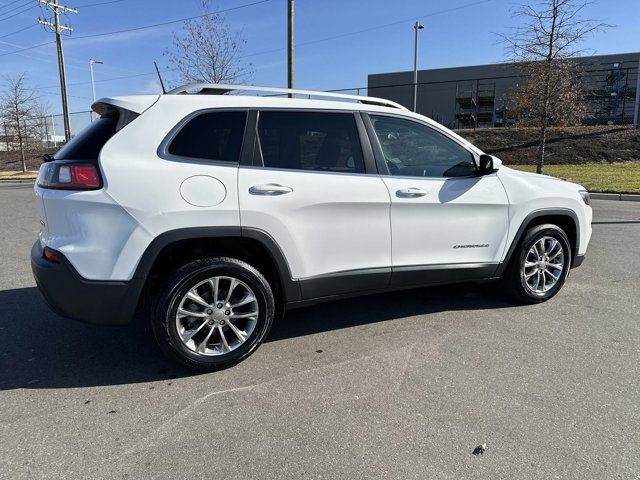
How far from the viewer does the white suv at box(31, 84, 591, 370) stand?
3055mm

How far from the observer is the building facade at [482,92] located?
3033 cm

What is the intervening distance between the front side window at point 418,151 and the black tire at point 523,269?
0.89 metres

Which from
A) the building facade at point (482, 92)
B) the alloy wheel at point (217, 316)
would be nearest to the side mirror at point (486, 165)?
the alloy wheel at point (217, 316)

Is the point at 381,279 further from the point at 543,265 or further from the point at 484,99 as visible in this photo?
the point at 484,99

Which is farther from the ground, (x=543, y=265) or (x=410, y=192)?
(x=410, y=192)

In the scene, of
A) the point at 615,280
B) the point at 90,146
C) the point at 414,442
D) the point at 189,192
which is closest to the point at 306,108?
the point at 189,192

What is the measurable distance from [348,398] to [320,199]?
1.37 metres

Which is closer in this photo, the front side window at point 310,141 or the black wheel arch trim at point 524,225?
the front side window at point 310,141

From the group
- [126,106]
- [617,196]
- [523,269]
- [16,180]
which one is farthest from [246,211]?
[16,180]

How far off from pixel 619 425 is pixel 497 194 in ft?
6.96

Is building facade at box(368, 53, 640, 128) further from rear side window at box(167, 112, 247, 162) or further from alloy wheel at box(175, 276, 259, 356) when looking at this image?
alloy wheel at box(175, 276, 259, 356)

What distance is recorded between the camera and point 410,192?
12.5ft

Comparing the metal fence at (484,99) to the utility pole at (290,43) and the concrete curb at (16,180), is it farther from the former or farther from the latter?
the concrete curb at (16,180)

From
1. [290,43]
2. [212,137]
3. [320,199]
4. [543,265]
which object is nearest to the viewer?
[212,137]
